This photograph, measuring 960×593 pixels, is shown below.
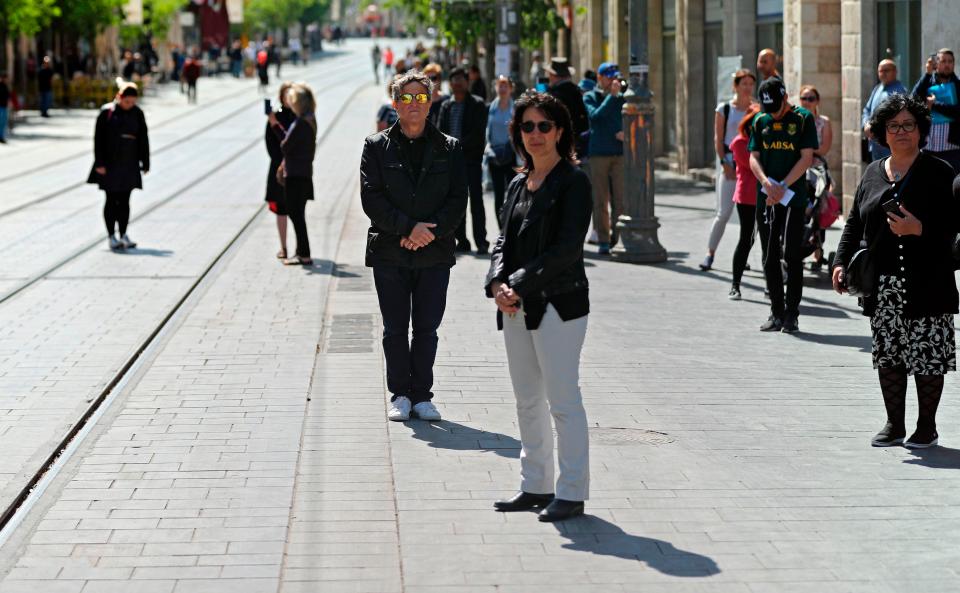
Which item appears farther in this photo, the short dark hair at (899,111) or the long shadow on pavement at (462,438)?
the long shadow on pavement at (462,438)

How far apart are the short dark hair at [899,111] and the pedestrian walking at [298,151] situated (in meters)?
7.70

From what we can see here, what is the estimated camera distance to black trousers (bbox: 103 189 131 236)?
54.5ft

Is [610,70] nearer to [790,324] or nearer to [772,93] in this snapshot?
[772,93]

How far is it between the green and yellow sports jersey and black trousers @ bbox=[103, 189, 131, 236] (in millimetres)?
7407

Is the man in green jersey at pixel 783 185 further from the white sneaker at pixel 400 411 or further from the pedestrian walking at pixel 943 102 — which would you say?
the white sneaker at pixel 400 411

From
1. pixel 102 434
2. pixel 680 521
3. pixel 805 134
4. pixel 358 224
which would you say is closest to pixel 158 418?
pixel 102 434

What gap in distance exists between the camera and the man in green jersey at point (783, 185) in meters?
11.2

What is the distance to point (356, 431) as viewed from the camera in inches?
328

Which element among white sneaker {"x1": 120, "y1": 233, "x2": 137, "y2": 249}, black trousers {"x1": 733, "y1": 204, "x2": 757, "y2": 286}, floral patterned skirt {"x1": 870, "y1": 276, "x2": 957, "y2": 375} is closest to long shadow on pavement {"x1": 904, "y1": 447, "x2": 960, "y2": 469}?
floral patterned skirt {"x1": 870, "y1": 276, "x2": 957, "y2": 375}

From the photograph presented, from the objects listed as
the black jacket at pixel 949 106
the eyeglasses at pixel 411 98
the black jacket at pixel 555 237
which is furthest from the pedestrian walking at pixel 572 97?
the black jacket at pixel 555 237

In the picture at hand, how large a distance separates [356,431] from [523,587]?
2.74 meters

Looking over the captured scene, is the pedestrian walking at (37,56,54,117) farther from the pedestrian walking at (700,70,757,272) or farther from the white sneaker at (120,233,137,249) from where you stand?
the pedestrian walking at (700,70,757,272)

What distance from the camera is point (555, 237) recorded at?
6.59 meters

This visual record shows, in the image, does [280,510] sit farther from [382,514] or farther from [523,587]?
[523,587]
